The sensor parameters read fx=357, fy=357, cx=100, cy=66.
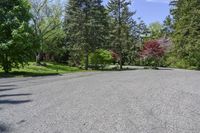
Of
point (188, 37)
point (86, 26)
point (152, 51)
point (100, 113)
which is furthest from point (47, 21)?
point (100, 113)

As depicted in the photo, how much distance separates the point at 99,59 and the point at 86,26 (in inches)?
222

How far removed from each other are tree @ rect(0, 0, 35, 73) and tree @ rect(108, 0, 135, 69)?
1879 cm

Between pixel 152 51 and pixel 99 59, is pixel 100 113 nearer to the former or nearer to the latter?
pixel 99 59

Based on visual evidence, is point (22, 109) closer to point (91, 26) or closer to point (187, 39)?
point (91, 26)

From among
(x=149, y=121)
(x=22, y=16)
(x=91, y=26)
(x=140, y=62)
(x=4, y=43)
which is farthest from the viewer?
(x=140, y=62)

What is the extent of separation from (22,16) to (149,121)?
76.2 ft

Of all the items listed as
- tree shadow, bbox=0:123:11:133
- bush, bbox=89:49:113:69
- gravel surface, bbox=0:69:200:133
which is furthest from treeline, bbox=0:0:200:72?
tree shadow, bbox=0:123:11:133

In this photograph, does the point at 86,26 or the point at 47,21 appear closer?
the point at 86,26

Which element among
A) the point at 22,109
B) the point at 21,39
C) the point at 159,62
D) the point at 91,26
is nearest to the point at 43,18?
the point at 91,26

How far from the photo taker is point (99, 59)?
4812cm

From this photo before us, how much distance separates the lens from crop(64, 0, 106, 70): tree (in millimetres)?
44625

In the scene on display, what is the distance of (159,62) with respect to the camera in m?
53.6

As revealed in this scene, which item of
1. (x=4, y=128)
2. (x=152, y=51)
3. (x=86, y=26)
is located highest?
(x=86, y=26)

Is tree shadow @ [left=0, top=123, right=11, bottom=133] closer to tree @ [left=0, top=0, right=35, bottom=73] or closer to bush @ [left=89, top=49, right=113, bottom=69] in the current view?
tree @ [left=0, top=0, right=35, bottom=73]
